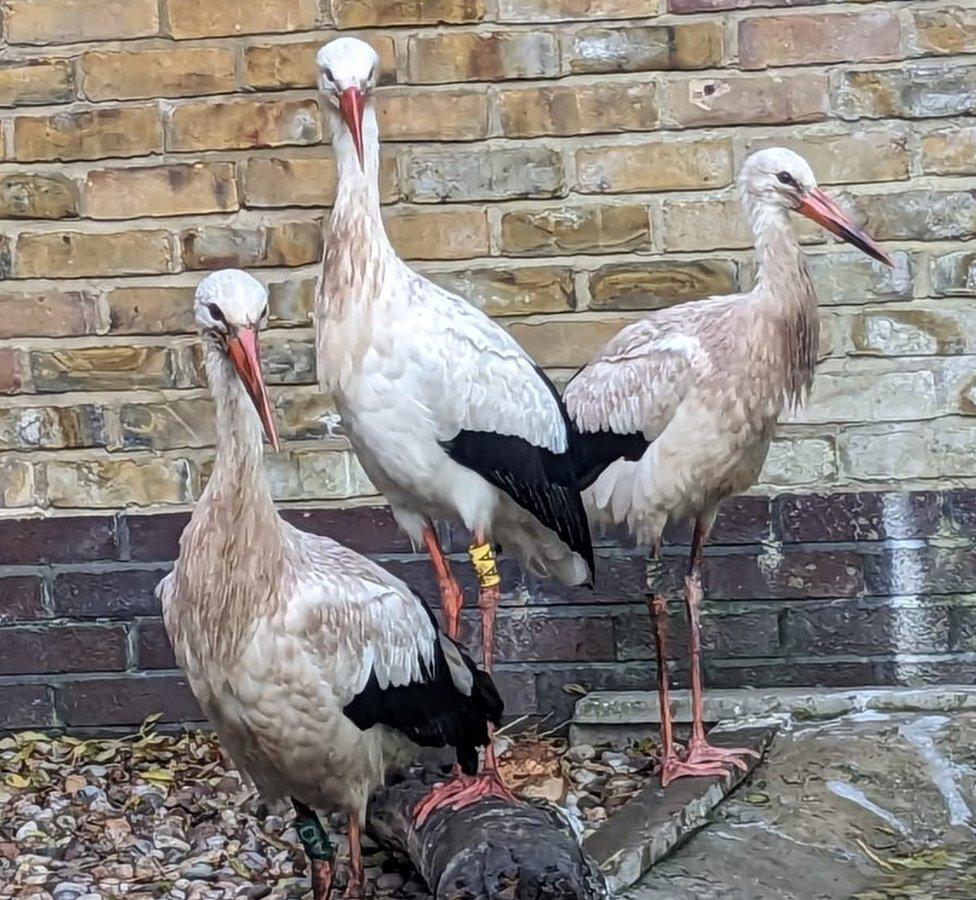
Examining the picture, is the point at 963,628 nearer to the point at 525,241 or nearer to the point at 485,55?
the point at 525,241

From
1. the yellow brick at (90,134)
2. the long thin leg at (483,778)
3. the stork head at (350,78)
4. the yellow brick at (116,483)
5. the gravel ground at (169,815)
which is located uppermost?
the yellow brick at (90,134)

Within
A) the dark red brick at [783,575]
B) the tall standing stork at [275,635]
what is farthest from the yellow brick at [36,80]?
the dark red brick at [783,575]

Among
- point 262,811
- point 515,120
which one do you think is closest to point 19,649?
point 262,811

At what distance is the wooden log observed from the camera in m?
2.95

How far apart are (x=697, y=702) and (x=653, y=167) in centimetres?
150

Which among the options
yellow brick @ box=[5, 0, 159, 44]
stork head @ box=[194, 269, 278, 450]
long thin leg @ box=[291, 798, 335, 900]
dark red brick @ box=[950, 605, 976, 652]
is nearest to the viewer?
stork head @ box=[194, 269, 278, 450]

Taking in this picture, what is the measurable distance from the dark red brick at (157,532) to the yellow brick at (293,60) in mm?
1263

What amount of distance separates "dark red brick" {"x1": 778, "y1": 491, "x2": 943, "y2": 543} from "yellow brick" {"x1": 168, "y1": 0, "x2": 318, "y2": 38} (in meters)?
1.88

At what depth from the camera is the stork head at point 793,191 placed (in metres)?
3.82

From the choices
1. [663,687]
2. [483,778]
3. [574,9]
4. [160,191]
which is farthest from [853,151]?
[483,778]

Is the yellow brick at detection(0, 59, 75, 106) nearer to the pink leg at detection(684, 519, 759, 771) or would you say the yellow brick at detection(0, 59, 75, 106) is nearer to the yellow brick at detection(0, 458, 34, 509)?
the yellow brick at detection(0, 458, 34, 509)

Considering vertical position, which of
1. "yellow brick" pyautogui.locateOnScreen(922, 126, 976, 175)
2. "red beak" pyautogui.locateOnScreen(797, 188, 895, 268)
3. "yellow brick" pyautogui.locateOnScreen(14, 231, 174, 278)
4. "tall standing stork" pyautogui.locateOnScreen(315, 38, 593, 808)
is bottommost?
"tall standing stork" pyautogui.locateOnScreen(315, 38, 593, 808)

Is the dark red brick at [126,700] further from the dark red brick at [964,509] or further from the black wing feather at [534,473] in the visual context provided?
the dark red brick at [964,509]

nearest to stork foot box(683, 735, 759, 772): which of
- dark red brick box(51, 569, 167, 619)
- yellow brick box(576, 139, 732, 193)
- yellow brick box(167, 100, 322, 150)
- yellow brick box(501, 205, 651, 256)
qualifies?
yellow brick box(501, 205, 651, 256)
